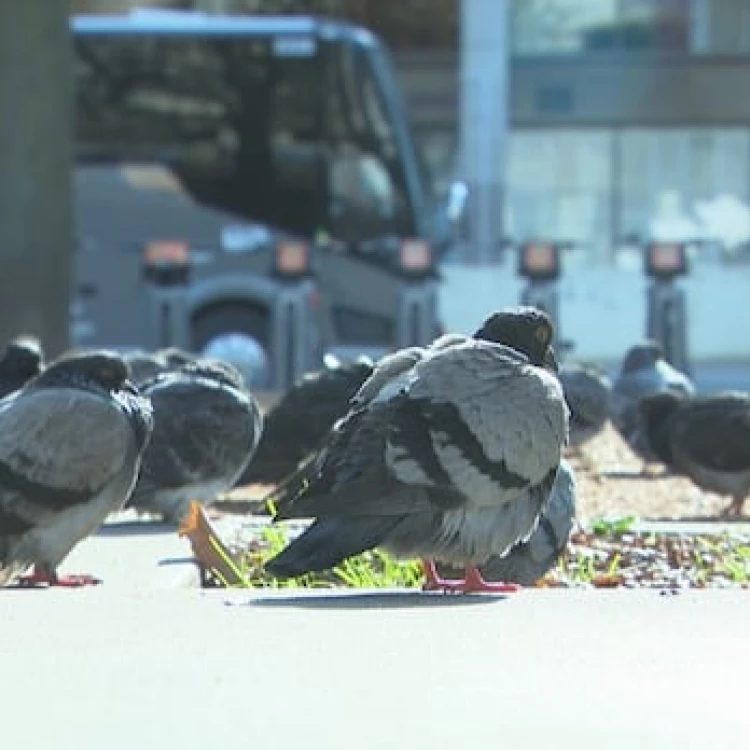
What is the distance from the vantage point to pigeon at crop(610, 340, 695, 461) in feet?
43.2

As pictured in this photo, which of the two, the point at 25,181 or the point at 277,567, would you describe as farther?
the point at 25,181

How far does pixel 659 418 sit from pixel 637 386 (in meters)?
2.25

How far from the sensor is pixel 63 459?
7.35 metres

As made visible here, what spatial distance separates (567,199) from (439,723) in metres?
30.8

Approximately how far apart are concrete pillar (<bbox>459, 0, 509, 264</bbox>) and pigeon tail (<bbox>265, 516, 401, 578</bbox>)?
2476cm

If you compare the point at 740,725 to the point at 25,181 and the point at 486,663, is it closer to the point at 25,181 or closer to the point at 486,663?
the point at 486,663

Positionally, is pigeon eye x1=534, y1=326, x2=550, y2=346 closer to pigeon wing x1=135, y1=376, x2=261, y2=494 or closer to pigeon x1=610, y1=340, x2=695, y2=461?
pigeon wing x1=135, y1=376, x2=261, y2=494

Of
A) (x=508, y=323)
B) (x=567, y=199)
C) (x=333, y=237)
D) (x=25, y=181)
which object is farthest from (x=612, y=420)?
(x=567, y=199)

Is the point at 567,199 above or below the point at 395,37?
below

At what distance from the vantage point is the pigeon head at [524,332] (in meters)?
7.00

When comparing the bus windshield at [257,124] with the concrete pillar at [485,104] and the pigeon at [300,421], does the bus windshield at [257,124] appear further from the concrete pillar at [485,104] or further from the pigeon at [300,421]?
the pigeon at [300,421]

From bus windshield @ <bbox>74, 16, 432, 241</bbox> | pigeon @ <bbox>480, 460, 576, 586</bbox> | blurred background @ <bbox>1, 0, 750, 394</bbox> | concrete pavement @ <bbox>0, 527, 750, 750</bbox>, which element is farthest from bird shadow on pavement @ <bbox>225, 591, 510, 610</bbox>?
blurred background @ <bbox>1, 0, 750, 394</bbox>

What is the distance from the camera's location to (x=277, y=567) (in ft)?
20.8

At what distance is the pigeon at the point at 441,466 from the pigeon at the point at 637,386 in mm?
6174
